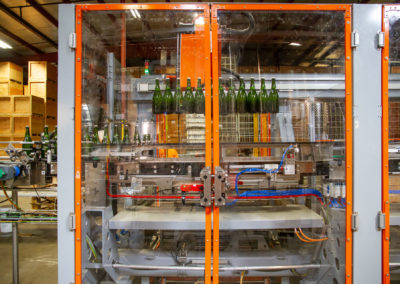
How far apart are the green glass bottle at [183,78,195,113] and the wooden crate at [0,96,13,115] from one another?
4.54 metres

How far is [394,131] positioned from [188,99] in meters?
1.47

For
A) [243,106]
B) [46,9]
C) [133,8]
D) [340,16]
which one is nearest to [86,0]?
[46,9]

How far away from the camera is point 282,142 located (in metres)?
1.89

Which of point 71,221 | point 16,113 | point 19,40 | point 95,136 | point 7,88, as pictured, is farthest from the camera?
point 19,40

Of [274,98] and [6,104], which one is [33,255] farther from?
[274,98]

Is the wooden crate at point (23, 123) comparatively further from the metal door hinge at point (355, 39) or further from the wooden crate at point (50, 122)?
the metal door hinge at point (355, 39)

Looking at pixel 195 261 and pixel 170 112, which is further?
pixel 170 112

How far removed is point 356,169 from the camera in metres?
1.42

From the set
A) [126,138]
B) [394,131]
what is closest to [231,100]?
[126,138]

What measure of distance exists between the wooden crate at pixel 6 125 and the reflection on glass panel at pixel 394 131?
5.81 m

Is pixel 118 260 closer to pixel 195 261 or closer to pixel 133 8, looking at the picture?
pixel 195 261

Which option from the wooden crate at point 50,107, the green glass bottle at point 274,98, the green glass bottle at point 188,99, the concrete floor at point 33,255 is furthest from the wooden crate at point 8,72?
the green glass bottle at point 274,98

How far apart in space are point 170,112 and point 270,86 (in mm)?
905

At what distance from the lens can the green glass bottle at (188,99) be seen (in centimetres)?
183
